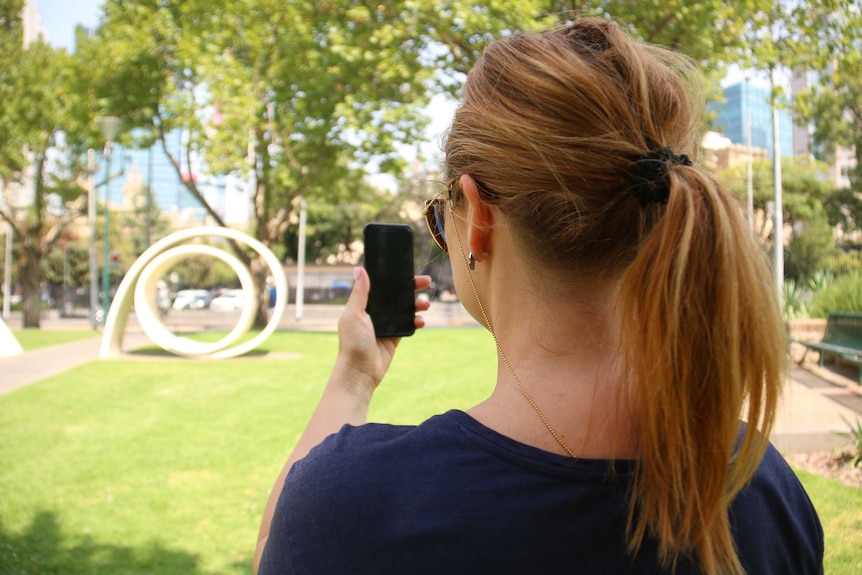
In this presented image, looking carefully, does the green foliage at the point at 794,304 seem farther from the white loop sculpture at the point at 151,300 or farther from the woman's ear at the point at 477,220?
the woman's ear at the point at 477,220

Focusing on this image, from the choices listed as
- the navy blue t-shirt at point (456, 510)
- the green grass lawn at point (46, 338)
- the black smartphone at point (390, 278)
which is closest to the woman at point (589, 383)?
the navy blue t-shirt at point (456, 510)

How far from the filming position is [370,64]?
1314 centimetres

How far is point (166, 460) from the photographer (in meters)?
6.64

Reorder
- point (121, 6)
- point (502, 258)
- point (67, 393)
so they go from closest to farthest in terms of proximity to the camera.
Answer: point (502, 258), point (67, 393), point (121, 6)

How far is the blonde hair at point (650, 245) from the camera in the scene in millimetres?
1034

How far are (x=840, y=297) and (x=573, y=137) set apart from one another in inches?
548

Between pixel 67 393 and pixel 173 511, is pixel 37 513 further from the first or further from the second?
pixel 67 393

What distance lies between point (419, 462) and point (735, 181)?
809mm

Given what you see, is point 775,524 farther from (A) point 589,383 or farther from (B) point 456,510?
(B) point 456,510

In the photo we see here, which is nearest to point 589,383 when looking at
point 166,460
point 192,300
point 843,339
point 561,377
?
point 561,377

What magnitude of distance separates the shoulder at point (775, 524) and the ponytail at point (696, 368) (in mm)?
59

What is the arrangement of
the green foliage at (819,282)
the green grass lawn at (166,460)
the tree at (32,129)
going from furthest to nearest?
the tree at (32,129) → the green foliage at (819,282) → the green grass lawn at (166,460)

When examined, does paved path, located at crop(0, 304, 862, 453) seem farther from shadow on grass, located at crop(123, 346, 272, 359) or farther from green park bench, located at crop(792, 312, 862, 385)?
shadow on grass, located at crop(123, 346, 272, 359)

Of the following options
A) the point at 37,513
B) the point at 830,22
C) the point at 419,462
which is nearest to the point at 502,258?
the point at 419,462
